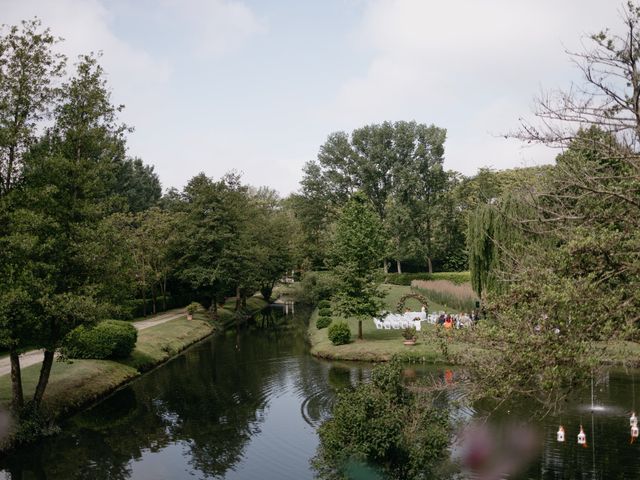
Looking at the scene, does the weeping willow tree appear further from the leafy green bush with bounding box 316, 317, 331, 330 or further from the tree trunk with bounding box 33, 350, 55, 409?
the tree trunk with bounding box 33, 350, 55, 409

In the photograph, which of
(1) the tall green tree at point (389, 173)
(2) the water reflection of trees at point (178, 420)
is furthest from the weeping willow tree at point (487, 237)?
(1) the tall green tree at point (389, 173)

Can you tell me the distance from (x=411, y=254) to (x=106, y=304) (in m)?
51.4

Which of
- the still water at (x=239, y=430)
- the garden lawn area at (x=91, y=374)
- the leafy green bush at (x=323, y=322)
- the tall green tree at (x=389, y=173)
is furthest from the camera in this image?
the tall green tree at (x=389, y=173)

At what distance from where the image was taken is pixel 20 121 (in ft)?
59.0

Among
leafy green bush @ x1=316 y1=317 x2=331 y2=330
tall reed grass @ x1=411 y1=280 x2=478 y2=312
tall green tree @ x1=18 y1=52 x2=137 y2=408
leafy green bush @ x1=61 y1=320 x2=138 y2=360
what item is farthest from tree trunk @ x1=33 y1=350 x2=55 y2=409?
tall reed grass @ x1=411 y1=280 x2=478 y2=312

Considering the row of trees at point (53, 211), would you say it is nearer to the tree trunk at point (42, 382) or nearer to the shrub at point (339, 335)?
the tree trunk at point (42, 382)

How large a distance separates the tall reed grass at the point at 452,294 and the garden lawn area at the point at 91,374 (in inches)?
820

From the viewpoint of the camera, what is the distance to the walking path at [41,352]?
25.2m

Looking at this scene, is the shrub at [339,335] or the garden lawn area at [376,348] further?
the shrub at [339,335]

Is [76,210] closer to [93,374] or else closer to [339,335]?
[93,374]

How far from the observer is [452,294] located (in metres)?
45.1

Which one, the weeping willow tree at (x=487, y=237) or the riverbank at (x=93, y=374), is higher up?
the weeping willow tree at (x=487, y=237)

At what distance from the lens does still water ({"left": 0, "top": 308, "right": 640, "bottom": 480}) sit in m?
15.3

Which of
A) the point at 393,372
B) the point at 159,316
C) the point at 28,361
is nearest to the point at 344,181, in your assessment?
the point at 159,316
